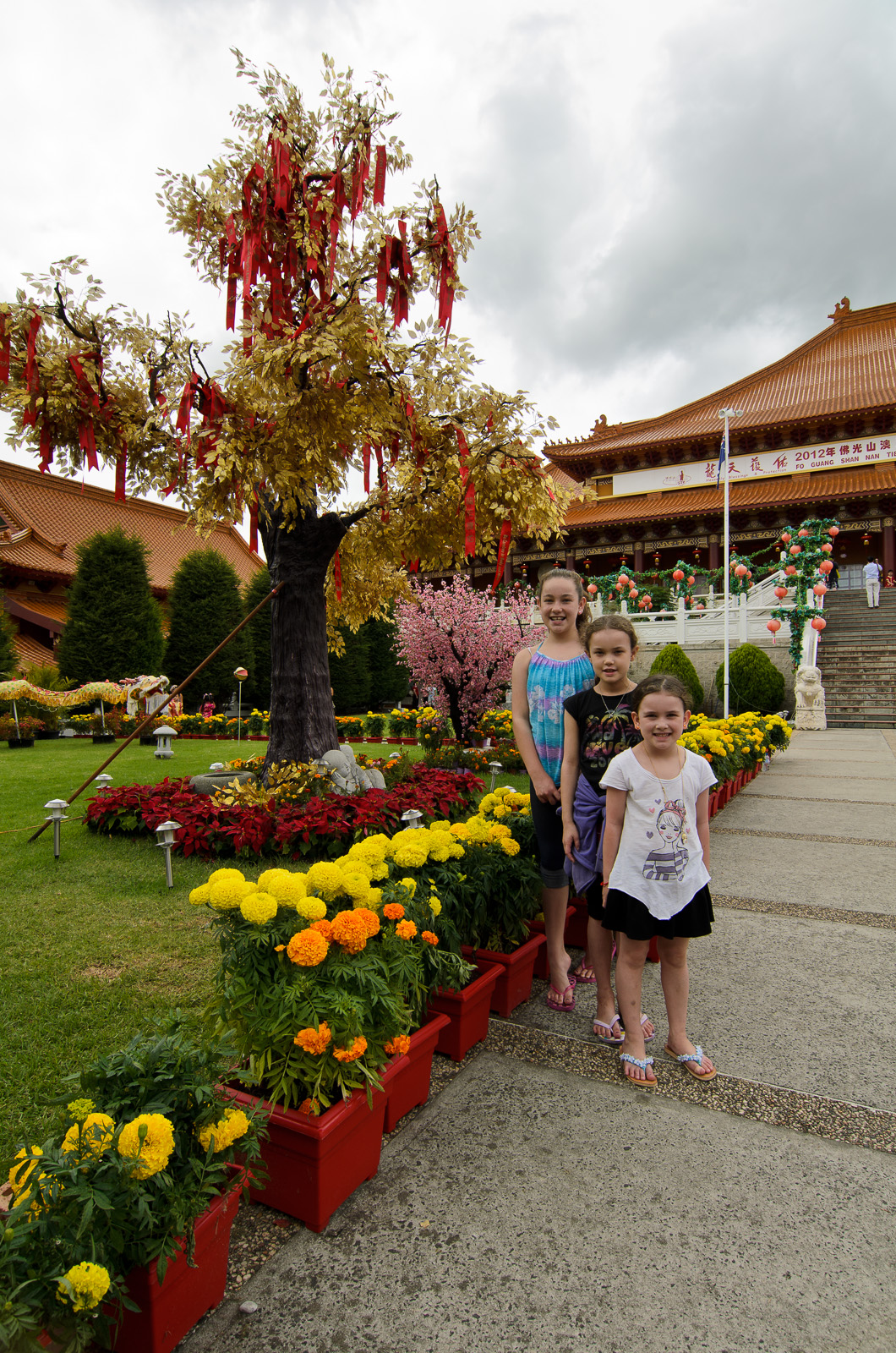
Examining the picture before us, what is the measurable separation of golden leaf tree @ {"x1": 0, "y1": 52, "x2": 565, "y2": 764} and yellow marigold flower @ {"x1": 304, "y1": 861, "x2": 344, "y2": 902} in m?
3.46

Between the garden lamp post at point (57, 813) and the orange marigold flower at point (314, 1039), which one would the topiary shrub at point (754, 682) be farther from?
the orange marigold flower at point (314, 1039)

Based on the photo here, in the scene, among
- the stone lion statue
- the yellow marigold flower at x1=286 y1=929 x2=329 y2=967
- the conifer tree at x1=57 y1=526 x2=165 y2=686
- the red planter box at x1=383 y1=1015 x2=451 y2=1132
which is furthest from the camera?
the conifer tree at x1=57 y1=526 x2=165 y2=686

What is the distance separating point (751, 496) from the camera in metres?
24.3

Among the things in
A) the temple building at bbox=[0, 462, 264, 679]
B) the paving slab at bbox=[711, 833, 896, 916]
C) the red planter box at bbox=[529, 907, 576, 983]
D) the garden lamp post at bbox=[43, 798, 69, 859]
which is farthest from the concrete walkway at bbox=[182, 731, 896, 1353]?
the temple building at bbox=[0, 462, 264, 679]

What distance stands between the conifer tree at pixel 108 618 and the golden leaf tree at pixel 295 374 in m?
13.4

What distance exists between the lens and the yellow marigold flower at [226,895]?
2045mm

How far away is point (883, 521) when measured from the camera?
2311 centimetres

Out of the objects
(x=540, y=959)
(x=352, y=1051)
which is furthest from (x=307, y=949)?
(x=540, y=959)

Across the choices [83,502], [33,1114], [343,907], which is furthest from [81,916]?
[83,502]

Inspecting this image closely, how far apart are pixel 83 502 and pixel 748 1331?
29931 mm

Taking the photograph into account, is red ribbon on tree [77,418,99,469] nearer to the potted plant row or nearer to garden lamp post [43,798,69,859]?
garden lamp post [43,798,69,859]

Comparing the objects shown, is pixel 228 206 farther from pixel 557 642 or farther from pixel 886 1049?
pixel 886 1049

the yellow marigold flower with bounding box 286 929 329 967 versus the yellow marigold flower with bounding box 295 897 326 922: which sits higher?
the yellow marigold flower with bounding box 295 897 326 922

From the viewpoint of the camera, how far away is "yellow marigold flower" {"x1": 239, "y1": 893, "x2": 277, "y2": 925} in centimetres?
196
